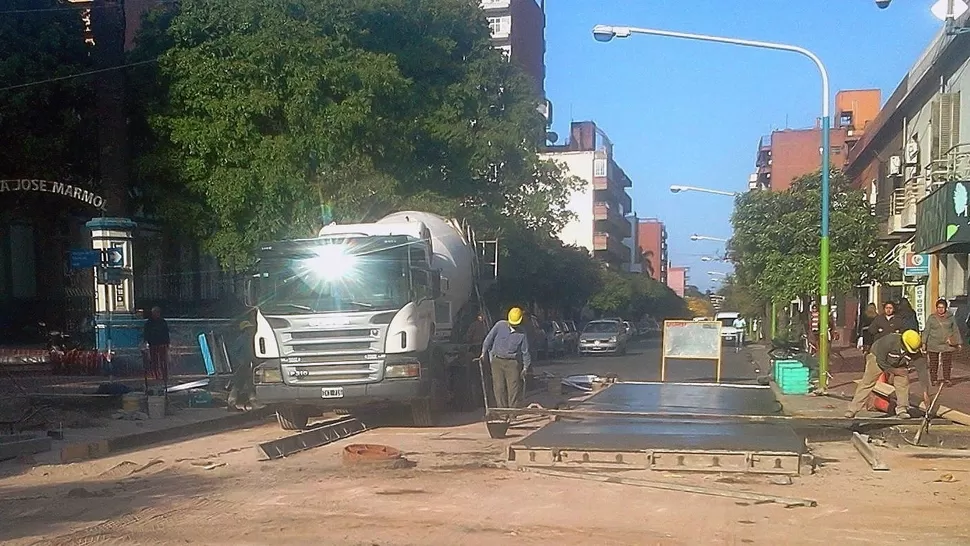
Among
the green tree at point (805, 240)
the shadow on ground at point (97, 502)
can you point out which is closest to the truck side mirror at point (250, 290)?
the shadow on ground at point (97, 502)

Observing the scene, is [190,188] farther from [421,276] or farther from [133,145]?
[421,276]

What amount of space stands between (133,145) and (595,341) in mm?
23024

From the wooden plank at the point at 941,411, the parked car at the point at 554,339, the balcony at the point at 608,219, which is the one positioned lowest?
the parked car at the point at 554,339

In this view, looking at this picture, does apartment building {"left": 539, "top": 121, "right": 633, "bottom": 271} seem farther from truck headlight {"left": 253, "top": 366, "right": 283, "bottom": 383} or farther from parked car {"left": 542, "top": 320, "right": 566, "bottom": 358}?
truck headlight {"left": 253, "top": 366, "right": 283, "bottom": 383}

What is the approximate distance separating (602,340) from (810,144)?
51.6m

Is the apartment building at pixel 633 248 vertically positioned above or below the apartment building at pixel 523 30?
below

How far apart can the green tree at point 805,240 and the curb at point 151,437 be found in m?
16.9

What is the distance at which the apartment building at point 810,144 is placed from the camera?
2753 inches

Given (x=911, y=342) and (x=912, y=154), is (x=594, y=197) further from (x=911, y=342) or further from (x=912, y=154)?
(x=911, y=342)

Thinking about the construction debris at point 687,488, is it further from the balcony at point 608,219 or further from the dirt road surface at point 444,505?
the balcony at point 608,219

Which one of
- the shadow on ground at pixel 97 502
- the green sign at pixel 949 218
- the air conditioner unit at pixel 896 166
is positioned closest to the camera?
the shadow on ground at pixel 97 502

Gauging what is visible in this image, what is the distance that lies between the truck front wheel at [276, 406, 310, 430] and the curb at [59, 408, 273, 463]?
1.05m

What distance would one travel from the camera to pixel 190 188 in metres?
26.4

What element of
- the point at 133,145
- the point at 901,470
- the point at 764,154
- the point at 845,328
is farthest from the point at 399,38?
the point at 764,154
